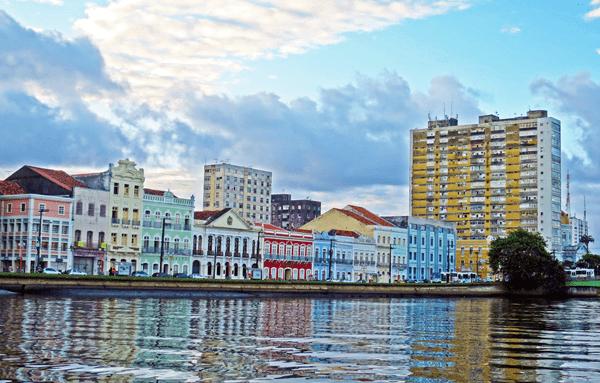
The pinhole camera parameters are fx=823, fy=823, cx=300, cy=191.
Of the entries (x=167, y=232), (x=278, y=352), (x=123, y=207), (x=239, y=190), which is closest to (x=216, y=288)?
(x=123, y=207)

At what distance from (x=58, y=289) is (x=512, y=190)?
14586 centimetres

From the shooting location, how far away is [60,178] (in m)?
95.4

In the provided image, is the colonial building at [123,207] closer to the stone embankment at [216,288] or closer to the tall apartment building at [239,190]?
the stone embankment at [216,288]

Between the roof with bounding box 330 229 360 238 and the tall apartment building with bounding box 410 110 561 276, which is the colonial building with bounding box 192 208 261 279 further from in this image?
the tall apartment building with bounding box 410 110 561 276

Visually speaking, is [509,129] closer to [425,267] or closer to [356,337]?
[425,267]

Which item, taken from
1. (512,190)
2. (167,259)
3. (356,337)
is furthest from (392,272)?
(356,337)

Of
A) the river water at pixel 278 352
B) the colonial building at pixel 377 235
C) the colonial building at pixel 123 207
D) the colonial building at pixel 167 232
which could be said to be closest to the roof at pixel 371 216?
the colonial building at pixel 377 235

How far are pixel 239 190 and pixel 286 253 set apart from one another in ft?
252

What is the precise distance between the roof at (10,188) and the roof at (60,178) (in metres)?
3.04

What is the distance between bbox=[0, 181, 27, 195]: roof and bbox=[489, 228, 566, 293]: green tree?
6397 centimetres

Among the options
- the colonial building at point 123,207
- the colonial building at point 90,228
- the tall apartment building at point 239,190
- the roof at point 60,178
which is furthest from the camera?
the tall apartment building at point 239,190

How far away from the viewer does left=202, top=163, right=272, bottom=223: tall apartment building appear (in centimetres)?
18962

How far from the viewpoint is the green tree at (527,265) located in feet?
365

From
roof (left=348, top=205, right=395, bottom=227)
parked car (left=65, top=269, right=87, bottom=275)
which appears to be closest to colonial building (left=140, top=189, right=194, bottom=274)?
parked car (left=65, top=269, right=87, bottom=275)
